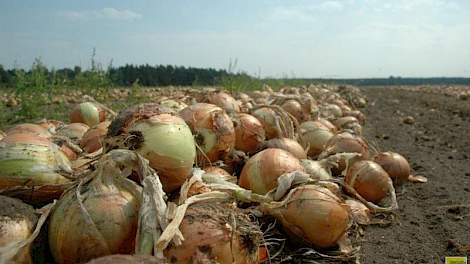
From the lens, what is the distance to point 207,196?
1.91m

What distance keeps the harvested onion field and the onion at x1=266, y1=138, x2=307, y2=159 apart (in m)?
0.02

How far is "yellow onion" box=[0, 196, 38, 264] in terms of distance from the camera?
1555 mm

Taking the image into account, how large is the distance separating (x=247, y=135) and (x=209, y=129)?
0.62 m

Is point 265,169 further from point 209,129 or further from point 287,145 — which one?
point 287,145

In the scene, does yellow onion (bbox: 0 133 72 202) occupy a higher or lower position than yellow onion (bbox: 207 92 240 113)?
lower

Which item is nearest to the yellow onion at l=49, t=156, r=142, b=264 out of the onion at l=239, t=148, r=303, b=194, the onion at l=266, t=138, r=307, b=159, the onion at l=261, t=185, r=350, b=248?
the onion at l=261, t=185, r=350, b=248

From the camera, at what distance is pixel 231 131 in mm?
2801

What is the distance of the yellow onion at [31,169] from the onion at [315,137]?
256 centimetres

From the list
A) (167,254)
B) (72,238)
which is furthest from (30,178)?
(167,254)

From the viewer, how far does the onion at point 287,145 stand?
332cm

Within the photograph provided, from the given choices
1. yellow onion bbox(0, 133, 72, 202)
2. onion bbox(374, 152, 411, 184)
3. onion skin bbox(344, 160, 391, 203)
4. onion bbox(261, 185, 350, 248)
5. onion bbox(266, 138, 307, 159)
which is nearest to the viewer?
yellow onion bbox(0, 133, 72, 202)

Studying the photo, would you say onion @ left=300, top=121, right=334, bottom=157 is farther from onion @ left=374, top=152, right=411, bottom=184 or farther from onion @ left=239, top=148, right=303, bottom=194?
onion @ left=239, top=148, right=303, bottom=194

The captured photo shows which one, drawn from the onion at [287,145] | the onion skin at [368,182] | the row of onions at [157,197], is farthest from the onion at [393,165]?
the row of onions at [157,197]

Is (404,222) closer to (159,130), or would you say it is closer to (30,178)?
(159,130)
